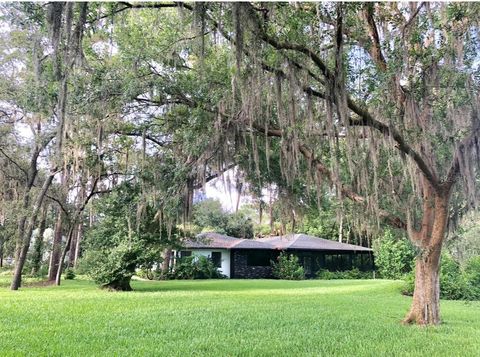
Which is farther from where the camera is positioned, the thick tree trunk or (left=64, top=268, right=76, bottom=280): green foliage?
(left=64, top=268, right=76, bottom=280): green foliage

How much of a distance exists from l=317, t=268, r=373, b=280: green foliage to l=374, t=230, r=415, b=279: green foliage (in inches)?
103

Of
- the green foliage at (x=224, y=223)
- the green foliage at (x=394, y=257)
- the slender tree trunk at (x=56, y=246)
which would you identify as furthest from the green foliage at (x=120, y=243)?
the green foliage at (x=224, y=223)

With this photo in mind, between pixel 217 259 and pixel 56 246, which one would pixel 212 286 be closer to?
pixel 56 246

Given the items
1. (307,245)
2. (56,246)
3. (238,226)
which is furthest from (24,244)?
(238,226)

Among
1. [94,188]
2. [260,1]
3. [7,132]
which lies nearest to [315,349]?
[260,1]

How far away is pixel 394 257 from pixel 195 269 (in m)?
10.2

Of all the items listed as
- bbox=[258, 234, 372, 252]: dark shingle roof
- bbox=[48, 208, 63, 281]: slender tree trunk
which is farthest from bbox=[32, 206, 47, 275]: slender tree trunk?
bbox=[258, 234, 372, 252]: dark shingle roof

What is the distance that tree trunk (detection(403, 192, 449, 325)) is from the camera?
25.9 ft

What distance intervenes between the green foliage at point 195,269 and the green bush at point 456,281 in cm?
1117

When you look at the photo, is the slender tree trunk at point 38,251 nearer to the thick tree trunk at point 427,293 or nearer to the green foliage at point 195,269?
the green foliage at point 195,269

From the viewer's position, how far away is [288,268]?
24516mm

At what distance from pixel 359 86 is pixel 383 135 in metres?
0.91

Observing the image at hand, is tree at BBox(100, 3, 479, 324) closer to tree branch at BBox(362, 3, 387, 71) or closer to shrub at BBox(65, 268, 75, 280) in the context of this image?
tree branch at BBox(362, 3, 387, 71)

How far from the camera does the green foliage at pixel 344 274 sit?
83.4 feet
